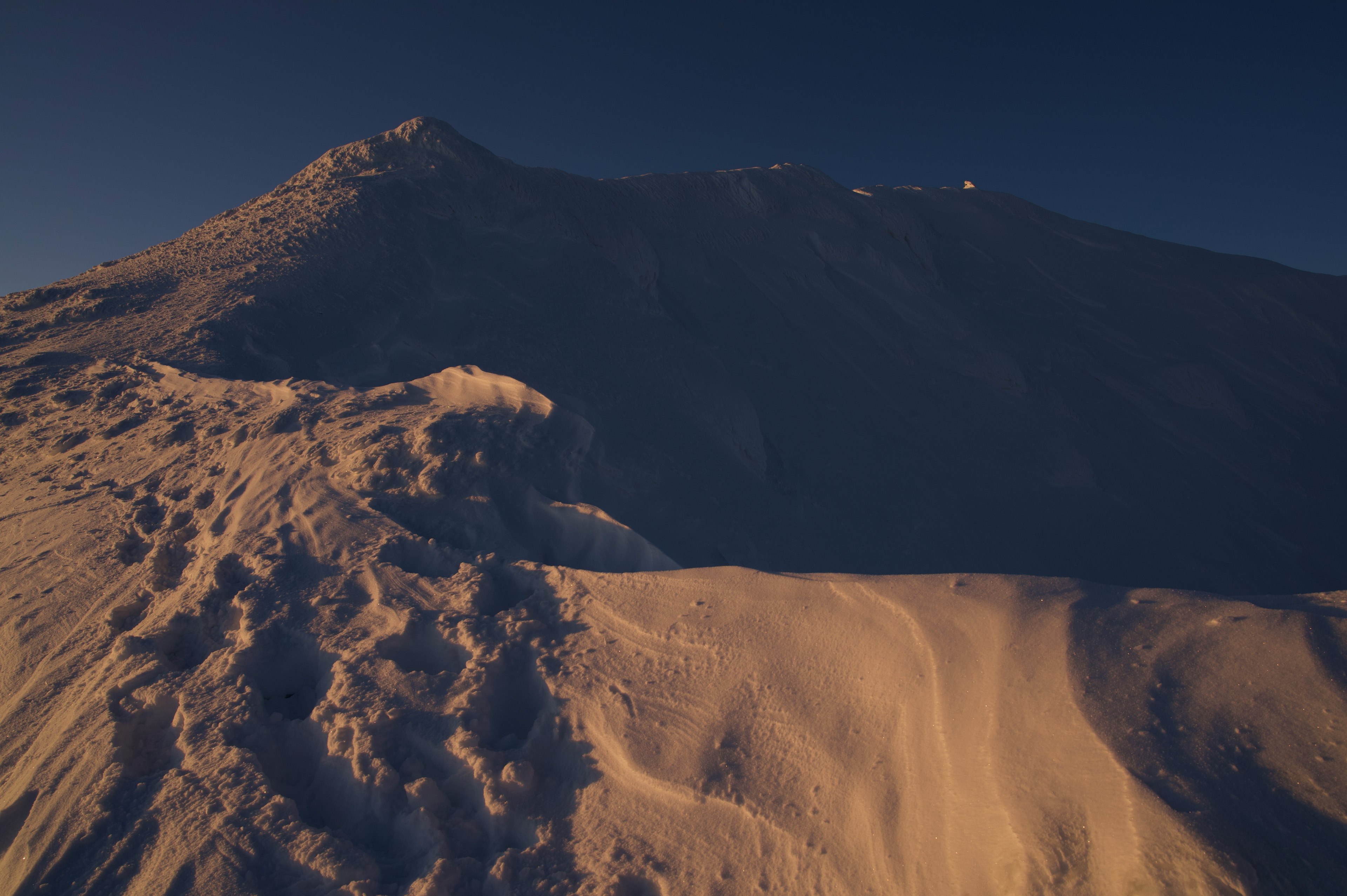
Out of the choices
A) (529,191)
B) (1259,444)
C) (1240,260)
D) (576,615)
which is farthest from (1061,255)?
(576,615)

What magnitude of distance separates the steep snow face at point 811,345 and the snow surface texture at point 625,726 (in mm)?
1593

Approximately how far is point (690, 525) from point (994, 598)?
97.1 inches

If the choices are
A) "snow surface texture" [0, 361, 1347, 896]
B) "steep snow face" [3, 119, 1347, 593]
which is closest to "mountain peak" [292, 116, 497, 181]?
"steep snow face" [3, 119, 1347, 593]

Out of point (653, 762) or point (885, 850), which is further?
point (653, 762)

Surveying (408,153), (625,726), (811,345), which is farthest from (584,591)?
(408,153)

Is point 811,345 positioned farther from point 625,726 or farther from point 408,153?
point 625,726

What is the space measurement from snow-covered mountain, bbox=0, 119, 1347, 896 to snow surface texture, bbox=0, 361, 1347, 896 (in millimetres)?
12

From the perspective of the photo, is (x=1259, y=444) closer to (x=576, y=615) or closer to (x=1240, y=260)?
(x=1240, y=260)

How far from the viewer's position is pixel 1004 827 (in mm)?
1461

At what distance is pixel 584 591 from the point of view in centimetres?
252

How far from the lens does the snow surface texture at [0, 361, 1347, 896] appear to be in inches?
57.8

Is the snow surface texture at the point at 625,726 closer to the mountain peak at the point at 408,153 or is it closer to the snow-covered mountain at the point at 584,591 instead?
the snow-covered mountain at the point at 584,591

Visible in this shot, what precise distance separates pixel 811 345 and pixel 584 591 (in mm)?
5143

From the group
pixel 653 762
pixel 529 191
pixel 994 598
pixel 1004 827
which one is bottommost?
pixel 653 762
